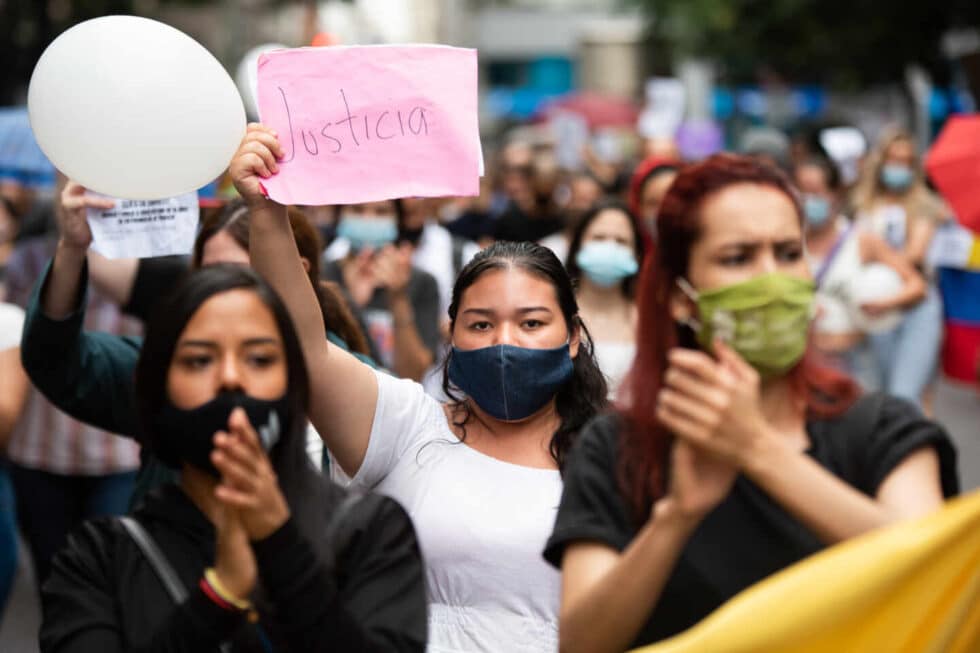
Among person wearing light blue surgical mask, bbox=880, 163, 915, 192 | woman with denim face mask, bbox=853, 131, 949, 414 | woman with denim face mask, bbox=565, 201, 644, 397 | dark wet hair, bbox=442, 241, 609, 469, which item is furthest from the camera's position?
person wearing light blue surgical mask, bbox=880, 163, 915, 192

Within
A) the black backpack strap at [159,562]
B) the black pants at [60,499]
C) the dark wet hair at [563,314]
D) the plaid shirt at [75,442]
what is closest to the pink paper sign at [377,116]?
the dark wet hair at [563,314]

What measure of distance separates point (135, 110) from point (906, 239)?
7.95 metres

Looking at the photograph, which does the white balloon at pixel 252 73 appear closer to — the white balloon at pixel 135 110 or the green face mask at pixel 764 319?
the white balloon at pixel 135 110

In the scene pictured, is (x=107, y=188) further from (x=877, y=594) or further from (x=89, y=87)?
(x=877, y=594)

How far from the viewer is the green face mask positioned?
2842 millimetres

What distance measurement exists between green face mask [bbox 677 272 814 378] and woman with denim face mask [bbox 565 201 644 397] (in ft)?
13.0

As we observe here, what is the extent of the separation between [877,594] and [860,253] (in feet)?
21.6

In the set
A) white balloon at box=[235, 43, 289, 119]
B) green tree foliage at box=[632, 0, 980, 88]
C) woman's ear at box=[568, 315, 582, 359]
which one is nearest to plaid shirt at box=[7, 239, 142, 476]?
white balloon at box=[235, 43, 289, 119]

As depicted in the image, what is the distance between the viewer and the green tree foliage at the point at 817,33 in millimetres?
31250

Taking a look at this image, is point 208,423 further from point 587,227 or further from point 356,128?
point 587,227

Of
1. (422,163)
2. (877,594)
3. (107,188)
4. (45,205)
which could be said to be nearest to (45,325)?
(107,188)

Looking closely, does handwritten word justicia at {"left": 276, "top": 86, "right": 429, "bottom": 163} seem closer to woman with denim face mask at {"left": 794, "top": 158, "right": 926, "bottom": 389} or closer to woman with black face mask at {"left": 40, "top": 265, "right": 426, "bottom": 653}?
woman with black face mask at {"left": 40, "top": 265, "right": 426, "bottom": 653}

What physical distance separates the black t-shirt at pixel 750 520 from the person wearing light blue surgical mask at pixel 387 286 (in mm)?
3965

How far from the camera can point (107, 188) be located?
4043 millimetres
